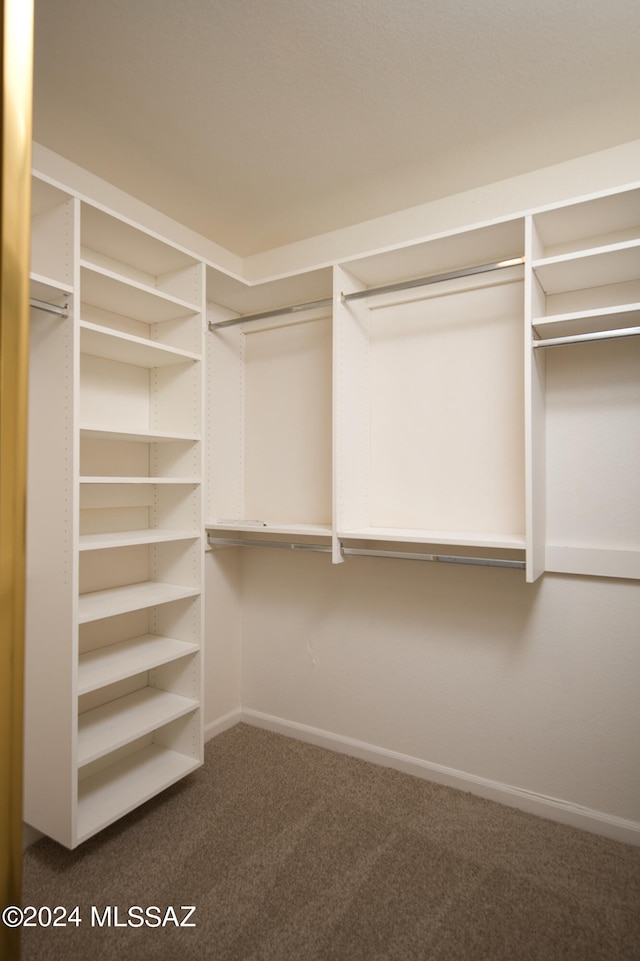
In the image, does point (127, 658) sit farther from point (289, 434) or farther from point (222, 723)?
point (289, 434)

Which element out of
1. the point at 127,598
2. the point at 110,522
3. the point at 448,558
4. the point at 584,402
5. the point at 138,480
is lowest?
the point at 127,598

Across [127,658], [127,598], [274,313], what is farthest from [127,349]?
[127,658]

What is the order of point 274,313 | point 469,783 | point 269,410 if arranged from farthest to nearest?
point 269,410, point 274,313, point 469,783

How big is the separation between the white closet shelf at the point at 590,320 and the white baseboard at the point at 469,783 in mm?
1914

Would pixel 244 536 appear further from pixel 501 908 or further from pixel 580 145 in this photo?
pixel 580 145

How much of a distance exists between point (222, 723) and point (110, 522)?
1.34 metres

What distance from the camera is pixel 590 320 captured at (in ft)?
6.48

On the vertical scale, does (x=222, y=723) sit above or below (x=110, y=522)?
below

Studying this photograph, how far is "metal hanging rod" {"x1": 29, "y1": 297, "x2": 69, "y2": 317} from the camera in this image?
5.90 feet

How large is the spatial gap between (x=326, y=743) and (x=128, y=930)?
127 centimetres

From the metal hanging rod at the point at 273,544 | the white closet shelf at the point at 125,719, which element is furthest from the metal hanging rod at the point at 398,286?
the white closet shelf at the point at 125,719

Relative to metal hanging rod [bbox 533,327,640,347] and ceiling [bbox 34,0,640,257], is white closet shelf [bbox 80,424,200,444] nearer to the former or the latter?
ceiling [bbox 34,0,640,257]

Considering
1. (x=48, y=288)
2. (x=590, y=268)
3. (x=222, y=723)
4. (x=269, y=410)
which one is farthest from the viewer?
(x=269, y=410)
